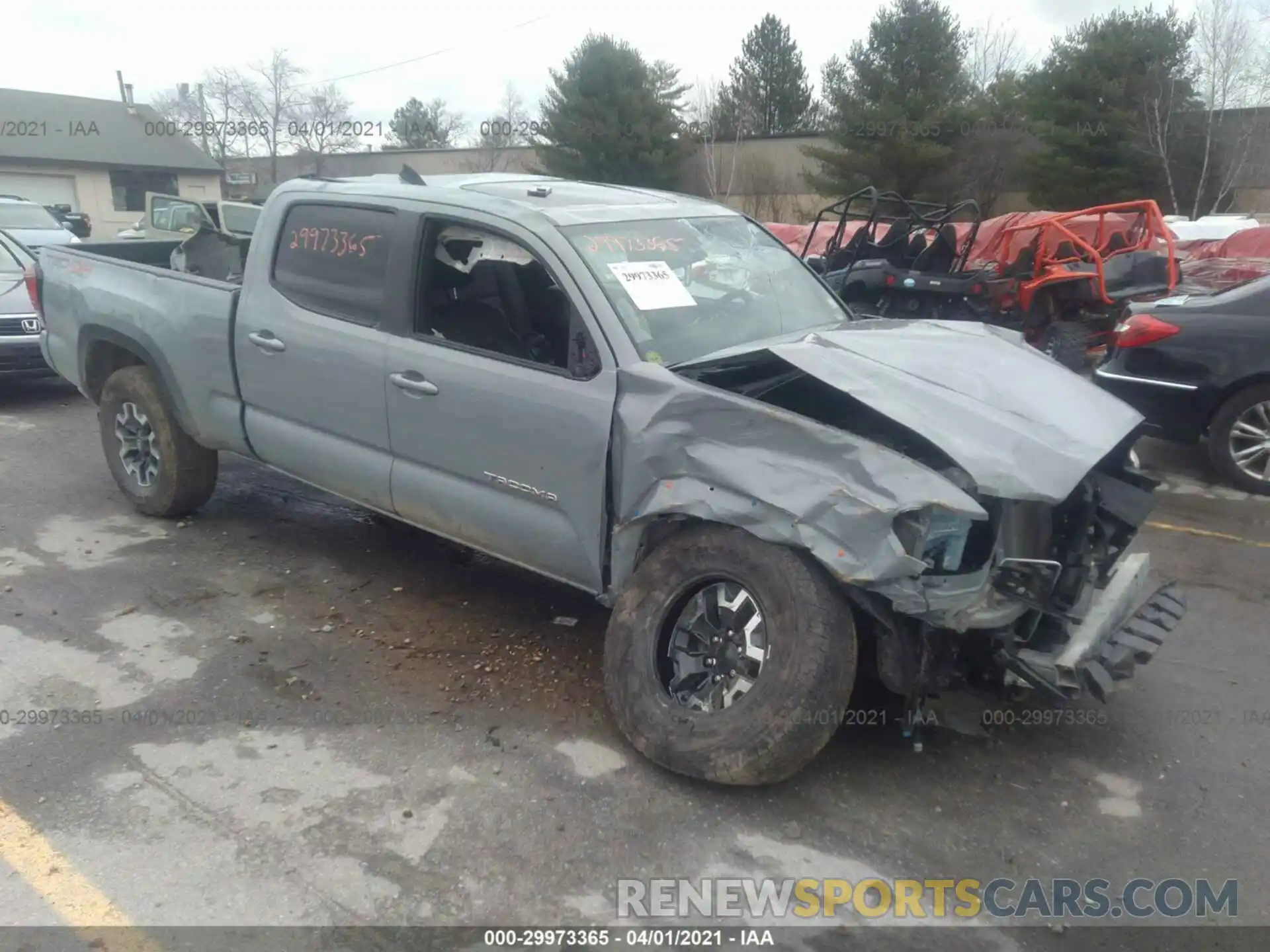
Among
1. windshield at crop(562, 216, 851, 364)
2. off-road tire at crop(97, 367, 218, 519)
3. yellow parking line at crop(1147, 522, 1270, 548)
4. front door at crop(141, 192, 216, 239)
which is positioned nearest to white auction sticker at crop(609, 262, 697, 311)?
windshield at crop(562, 216, 851, 364)

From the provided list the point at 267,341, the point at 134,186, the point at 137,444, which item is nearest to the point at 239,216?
the point at 137,444

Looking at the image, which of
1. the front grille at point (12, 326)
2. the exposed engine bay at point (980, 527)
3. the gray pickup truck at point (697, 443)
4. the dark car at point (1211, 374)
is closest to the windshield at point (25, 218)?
the front grille at point (12, 326)

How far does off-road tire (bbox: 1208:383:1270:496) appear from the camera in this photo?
21.6 ft

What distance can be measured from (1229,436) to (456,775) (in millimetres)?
5770

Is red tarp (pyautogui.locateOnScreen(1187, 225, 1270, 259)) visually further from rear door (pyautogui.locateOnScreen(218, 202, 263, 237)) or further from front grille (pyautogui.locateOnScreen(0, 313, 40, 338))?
front grille (pyautogui.locateOnScreen(0, 313, 40, 338))

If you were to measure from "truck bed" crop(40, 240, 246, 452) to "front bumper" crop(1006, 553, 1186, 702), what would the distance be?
12.6 feet

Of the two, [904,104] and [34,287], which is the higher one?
[904,104]

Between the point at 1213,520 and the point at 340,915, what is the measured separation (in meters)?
5.67

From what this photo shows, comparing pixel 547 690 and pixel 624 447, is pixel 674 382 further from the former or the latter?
pixel 547 690

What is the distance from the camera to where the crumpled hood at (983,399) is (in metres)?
3.06

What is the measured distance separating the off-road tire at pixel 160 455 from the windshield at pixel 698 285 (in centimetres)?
285

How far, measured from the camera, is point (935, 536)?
312cm

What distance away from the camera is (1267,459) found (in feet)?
21.7

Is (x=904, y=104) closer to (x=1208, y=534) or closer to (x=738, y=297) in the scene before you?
(x=1208, y=534)
